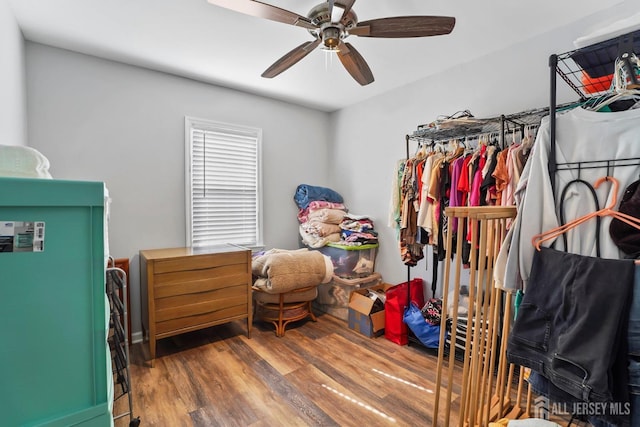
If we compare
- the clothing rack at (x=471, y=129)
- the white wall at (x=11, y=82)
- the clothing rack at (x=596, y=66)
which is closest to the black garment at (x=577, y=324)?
the clothing rack at (x=596, y=66)

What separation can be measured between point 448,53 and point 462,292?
205cm

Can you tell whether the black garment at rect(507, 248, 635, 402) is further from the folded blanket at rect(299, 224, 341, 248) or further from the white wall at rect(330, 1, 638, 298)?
the folded blanket at rect(299, 224, 341, 248)

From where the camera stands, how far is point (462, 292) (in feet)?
8.44

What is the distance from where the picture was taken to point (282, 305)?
2893 millimetres

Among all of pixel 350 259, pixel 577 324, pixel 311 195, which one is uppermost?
pixel 311 195

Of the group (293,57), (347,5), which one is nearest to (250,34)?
(293,57)

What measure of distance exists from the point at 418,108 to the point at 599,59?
171cm

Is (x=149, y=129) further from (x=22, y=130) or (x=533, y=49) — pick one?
(x=533, y=49)

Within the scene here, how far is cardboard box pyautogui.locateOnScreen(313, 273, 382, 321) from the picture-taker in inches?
126

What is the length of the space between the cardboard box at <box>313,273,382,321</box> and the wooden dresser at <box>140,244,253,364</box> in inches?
37.8

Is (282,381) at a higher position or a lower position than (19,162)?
lower

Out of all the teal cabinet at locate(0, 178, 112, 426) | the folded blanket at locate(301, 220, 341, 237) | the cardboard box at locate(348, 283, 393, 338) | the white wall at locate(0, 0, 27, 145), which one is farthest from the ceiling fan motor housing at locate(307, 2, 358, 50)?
the cardboard box at locate(348, 283, 393, 338)

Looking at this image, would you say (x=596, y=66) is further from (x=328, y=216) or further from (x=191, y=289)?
(x=191, y=289)

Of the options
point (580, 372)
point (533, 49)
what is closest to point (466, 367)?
point (580, 372)
